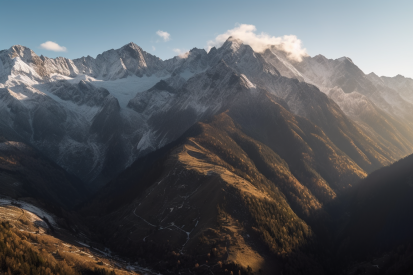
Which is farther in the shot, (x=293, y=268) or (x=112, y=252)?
(x=112, y=252)

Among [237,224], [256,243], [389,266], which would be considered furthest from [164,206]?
[389,266]

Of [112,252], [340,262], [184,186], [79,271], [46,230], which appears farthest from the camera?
[184,186]

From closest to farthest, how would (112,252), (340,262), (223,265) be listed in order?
(223,265) → (112,252) → (340,262)

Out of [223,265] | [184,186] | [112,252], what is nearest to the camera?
[223,265]

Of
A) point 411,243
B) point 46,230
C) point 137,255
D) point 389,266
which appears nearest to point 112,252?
point 137,255

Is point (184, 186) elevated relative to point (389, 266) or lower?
elevated

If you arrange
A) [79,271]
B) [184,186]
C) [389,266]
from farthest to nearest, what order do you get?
[184,186]
[389,266]
[79,271]

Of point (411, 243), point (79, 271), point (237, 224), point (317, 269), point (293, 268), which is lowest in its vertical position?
point (411, 243)

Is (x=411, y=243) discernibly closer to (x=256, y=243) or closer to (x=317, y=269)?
(x=317, y=269)

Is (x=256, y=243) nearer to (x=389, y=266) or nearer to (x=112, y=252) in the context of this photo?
(x=389, y=266)
